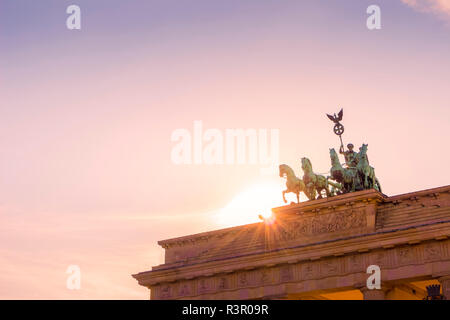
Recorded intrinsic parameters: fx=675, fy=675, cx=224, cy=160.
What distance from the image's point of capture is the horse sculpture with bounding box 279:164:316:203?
1161 inches

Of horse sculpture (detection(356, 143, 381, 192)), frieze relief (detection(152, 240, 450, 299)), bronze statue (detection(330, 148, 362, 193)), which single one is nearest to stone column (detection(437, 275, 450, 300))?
frieze relief (detection(152, 240, 450, 299))

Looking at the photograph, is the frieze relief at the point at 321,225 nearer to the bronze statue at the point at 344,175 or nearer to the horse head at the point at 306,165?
the bronze statue at the point at 344,175

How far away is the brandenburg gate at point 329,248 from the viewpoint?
25359mm

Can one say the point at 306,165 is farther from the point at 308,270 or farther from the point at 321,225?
the point at 308,270

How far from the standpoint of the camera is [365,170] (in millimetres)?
28531

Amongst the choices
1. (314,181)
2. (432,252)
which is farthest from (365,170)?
(432,252)

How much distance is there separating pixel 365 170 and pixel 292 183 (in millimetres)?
3281

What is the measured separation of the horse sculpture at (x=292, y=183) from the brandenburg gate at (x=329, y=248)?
0.14 ft

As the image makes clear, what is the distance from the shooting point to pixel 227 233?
102 feet
